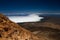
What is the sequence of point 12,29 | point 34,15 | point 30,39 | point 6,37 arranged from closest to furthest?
1. point 6,37
2. point 12,29
3. point 30,39
4. point 34,15

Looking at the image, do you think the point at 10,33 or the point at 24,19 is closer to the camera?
the point at 10,33

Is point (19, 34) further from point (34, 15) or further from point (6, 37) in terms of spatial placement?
point (34, 15)

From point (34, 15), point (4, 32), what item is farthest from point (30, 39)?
point (34, 15)

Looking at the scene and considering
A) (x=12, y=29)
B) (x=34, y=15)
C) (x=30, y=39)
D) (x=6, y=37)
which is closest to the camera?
(x=6, y=37)

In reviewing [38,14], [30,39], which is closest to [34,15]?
[38,14]

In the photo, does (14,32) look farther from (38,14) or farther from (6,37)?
(38,14)

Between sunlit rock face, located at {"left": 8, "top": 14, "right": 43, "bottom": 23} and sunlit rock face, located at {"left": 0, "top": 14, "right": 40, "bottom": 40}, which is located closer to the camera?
sunlit rock face, located at {"left": 0, "top": 14, "right": 40, "bottom": 40}

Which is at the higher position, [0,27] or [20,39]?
[0,27]

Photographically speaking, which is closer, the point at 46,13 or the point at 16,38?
the point at 16,38

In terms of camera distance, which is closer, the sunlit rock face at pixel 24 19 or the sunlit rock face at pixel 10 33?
the sunlit rock face at pixel 10 33
